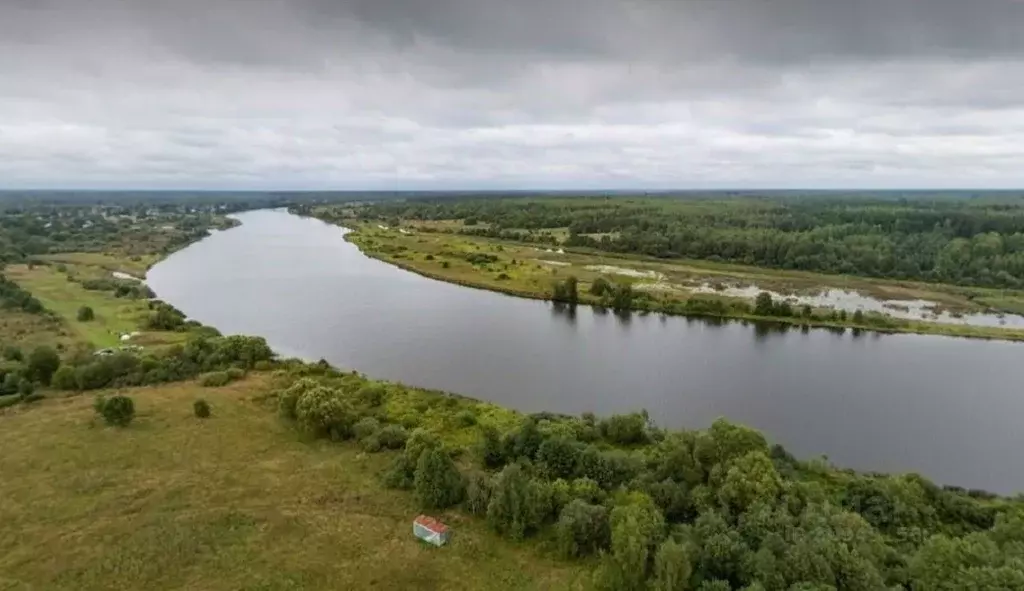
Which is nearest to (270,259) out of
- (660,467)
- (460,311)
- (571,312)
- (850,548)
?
(460,311)

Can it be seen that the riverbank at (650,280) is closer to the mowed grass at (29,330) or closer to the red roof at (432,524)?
the mowed grass at (29,330)

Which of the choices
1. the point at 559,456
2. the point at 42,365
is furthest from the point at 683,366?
the point at 42,365

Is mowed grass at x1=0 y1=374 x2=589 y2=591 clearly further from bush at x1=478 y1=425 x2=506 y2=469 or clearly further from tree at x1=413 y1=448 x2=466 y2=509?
bush at x1=478 y1=425 x2=506 y2=469

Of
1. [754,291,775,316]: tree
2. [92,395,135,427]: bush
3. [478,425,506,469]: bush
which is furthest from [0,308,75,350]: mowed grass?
[754,291,775,316]: tree

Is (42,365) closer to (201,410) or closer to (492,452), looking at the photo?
(201,410)

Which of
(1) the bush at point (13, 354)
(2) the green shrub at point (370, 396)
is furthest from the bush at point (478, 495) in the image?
(1) the bush at point (13, 354)

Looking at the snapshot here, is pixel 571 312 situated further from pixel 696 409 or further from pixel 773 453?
pixel 773 453
